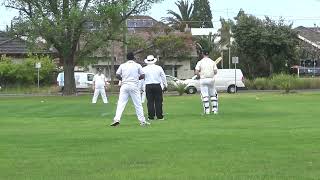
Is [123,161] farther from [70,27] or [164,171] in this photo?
[70,27]

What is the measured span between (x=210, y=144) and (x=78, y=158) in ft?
8.35

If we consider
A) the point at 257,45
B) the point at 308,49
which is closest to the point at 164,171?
the point at 257,45

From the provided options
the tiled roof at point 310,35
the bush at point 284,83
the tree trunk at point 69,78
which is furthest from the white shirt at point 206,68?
the tiled roof at point 310,35

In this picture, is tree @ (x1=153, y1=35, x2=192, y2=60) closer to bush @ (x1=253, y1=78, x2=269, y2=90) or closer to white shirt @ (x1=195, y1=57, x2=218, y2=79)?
bush @ (x1=253, y1=78, x2=269, y2=90)

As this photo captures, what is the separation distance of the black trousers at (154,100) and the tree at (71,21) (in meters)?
28.8

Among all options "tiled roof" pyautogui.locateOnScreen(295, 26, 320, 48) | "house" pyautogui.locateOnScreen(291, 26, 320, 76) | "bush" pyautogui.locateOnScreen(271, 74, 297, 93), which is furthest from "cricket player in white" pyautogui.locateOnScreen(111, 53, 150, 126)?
"tiled roof" pyautogui.locateOnScreen(295, 26, 320, 48)

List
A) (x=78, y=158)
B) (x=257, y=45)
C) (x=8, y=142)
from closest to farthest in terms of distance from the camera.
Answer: (x=78, y=158), (x=8, y=142), (x=257, y=45)

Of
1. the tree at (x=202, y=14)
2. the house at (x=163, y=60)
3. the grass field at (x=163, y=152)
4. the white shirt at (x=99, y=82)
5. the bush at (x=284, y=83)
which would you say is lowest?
the grass field at (x=163, y=152)

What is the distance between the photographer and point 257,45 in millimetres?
71625

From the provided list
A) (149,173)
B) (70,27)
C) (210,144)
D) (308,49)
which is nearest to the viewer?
(149,173)

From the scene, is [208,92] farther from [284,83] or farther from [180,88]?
[284,83]

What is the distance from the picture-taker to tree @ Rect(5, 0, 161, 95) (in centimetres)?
4825

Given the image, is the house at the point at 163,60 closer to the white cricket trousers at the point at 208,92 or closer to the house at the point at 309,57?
the house at the point at 309,57

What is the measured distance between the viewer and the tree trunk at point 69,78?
5147cm
